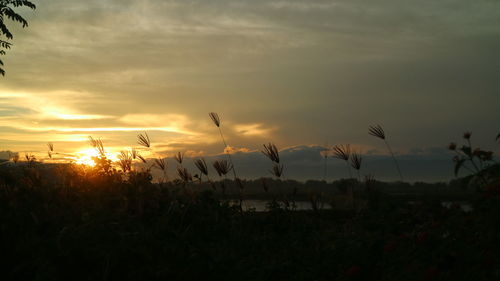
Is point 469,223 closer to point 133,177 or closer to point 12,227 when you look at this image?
point 133,177

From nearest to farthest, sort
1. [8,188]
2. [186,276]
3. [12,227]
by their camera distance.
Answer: [186,276], [12,227], [8,188]

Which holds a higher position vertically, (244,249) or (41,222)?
(41,222)

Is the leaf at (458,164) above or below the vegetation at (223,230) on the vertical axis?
above

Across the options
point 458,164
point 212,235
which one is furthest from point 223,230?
point 458,164

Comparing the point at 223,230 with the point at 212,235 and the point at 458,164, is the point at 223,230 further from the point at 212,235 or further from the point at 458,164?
the point at 458,164

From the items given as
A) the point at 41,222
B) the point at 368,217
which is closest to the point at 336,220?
the point at 368,217

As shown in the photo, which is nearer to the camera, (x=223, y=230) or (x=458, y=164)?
(x=458, y=164)

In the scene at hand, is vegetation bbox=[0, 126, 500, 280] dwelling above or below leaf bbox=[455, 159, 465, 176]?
below

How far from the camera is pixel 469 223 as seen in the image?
4.74 metres

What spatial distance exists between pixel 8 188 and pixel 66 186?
802 millimetres

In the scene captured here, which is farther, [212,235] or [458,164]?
[212,235]

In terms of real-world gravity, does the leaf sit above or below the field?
above

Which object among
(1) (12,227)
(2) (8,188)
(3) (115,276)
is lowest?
(3) (115,276)

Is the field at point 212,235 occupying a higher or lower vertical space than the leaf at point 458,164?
lower
